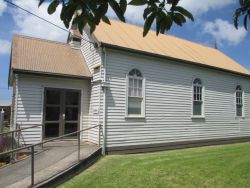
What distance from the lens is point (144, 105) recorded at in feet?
41.7

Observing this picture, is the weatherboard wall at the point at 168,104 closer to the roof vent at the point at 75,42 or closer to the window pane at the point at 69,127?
the window pane at the point at 69,127

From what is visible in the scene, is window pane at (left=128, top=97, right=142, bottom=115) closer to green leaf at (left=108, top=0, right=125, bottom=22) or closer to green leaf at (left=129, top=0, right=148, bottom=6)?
green leaf at (left=129, top=0, right=148, bottom=6)

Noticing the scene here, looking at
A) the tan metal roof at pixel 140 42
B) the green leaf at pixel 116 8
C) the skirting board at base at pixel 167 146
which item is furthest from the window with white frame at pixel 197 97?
the green leaf at pixel 116 8

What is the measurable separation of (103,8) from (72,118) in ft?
34.7

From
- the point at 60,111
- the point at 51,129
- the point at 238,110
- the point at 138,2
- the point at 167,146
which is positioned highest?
the point at 138,2

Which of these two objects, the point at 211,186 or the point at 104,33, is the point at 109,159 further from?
the point at 104,33

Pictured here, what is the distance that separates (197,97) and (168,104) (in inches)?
94.8

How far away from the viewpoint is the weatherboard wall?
38.8 feet

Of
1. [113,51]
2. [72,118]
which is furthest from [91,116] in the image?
[113,51]

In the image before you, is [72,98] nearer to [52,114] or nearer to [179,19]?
[52,114]

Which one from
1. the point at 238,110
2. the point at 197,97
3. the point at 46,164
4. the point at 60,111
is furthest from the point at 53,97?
the point at 238,110

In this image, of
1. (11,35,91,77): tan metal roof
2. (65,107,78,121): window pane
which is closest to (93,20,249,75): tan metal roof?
(11,35,91,77): tan metal roof

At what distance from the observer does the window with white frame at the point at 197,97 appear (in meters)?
15.2

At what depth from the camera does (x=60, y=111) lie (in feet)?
39.7
